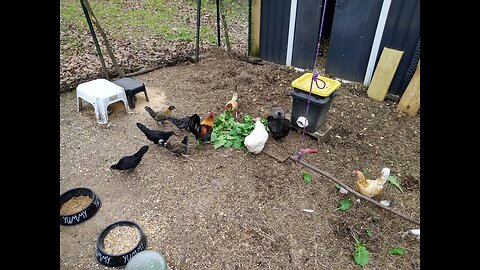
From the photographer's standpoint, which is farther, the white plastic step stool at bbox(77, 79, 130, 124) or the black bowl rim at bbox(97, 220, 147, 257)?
the white plastic step stool at bbox(77, 79, 130, 124)

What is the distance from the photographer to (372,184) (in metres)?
3.02

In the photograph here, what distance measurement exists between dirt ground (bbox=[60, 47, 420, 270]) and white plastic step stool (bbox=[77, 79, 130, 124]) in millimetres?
210

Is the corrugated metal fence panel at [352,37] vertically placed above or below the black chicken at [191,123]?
above

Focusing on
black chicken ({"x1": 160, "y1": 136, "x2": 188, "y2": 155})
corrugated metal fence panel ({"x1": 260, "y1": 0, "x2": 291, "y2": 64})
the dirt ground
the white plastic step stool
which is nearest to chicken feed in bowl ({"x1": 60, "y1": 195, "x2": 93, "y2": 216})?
the dirt ground

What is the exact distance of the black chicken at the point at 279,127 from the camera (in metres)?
3.78

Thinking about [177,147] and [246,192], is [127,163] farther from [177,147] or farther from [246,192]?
[246,192]

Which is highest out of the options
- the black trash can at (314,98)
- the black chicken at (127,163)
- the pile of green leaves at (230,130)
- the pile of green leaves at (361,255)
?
the black trash can at (314,98)

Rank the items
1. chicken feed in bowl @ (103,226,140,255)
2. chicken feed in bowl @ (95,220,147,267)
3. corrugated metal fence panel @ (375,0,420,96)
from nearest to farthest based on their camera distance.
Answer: chicken feed in bowl @ (95,220,147,267)
chicken feed in bowl @ (103,226,140,255)
corrugated metal fence panel @ (375,0,420,96)

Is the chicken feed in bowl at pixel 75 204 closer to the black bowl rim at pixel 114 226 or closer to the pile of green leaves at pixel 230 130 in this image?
the black bowl rim at pixel 114 226

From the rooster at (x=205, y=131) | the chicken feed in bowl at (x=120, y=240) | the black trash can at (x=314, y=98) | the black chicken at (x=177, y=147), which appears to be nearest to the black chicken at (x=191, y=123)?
the rooster at (x=205, y=131)

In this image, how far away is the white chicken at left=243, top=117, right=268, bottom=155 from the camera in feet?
11.6

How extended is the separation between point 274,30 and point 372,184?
3822 mm

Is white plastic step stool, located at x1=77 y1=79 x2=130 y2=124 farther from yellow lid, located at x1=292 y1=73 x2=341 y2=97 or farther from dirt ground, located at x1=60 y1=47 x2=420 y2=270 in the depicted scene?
yellow lid, located at x1=292 y1=73 x2=341 y2=97

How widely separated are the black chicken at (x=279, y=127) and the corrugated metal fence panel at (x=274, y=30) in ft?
8.35
